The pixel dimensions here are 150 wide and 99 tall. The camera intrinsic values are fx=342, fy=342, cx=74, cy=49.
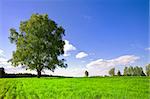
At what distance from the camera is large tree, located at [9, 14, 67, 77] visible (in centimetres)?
6638

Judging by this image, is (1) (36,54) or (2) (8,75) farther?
(2) (8,75)

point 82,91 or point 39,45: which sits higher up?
point 39,45

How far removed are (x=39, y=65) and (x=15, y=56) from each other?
212 inches

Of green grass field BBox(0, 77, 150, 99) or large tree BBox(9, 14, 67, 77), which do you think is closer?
green grass field BBox(0, 77, 150, 99)

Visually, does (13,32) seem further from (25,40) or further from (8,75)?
(8,75)

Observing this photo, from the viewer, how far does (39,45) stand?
66312mm

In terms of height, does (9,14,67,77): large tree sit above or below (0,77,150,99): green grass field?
above

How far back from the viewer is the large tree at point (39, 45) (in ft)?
218

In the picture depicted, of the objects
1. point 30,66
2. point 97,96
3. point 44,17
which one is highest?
point 44,17

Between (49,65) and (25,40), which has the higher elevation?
(25,40)

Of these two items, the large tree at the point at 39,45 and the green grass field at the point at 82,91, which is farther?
the large tree at the point at 39,45

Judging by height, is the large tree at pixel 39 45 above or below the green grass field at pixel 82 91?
above

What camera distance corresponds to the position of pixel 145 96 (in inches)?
595

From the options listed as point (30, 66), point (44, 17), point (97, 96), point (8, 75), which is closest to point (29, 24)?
point (44, 17)
